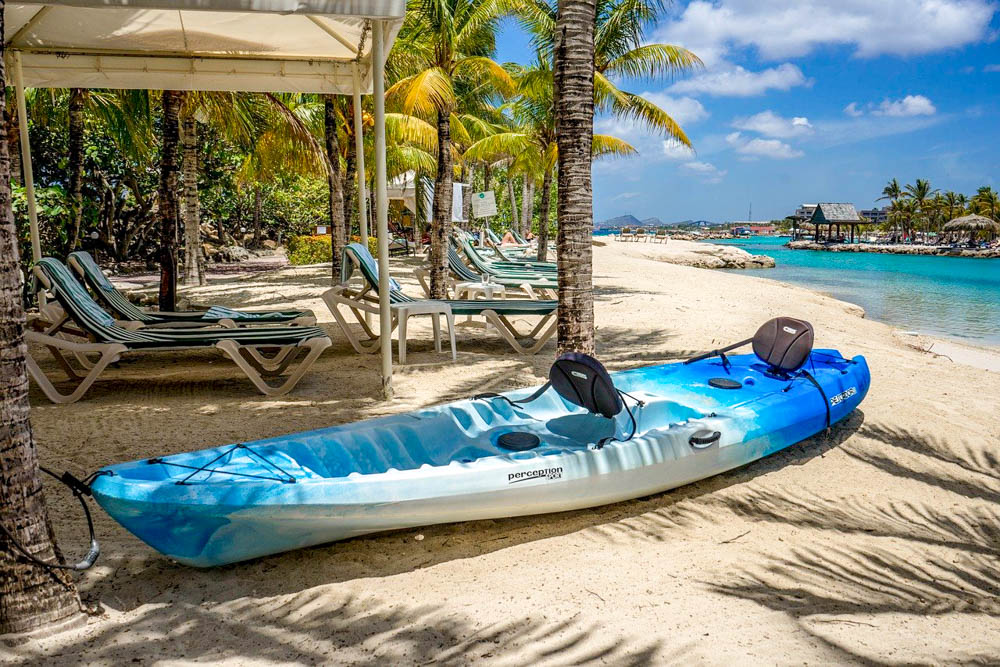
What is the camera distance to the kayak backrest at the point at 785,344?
5.61 meters

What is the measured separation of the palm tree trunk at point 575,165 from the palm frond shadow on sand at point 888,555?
2170mm

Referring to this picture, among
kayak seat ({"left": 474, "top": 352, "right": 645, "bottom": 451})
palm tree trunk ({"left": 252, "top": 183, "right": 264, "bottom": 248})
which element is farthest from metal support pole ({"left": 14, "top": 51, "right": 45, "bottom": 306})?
palm tree trunk ({"left": 252, "top": 183, "right": 264, "bottom": 248})

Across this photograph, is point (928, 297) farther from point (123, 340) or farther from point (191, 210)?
point (123, 340)

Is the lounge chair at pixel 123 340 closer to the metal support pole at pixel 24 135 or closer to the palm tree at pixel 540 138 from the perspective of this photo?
the metal support pole at pixel 24 135

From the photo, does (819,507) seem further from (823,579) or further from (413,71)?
(413,71)

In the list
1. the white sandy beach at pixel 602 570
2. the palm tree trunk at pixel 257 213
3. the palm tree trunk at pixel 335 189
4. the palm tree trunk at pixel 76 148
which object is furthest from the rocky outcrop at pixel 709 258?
the white sandy beach at pixel 602 570

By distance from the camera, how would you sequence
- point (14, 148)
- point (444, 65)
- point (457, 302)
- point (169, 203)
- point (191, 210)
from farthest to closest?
point (191, 210) → point (14, 148) → point (444, 65) → point (169, 203) → point (457, 302)

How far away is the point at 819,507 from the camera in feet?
14.5

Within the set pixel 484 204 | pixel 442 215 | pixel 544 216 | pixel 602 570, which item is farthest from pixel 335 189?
pixel 602 570

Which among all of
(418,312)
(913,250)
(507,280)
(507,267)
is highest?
(913,250)

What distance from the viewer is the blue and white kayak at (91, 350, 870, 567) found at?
314 cm

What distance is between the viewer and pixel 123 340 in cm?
589

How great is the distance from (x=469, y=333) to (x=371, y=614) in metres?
6.73

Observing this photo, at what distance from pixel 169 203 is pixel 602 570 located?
8816mm
